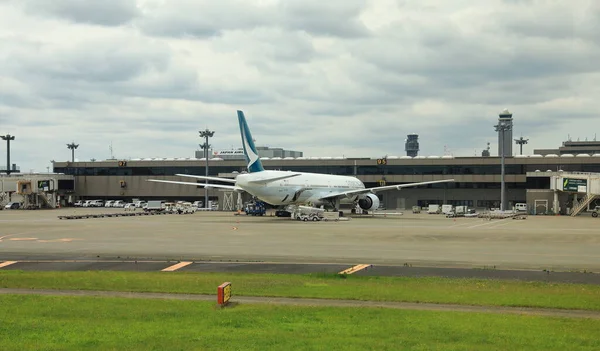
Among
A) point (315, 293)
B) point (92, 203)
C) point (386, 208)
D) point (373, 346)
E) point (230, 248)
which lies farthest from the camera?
point (92, 203)

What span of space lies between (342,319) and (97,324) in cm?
723

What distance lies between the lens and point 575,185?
101 m

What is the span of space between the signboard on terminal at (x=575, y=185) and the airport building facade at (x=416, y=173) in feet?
65.5

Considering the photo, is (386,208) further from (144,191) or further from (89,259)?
(89,259)

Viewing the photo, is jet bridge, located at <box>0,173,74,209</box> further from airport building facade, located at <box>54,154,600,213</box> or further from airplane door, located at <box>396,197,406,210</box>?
airplane door, located at <box>396,197,406,210</box>

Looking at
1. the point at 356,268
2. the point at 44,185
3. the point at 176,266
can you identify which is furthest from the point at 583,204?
the point at 44,185

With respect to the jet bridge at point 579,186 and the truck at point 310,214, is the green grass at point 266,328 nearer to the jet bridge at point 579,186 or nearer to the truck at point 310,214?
the truck at point 310,214

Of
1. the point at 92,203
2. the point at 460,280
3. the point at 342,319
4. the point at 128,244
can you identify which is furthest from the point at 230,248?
the point at 92,203

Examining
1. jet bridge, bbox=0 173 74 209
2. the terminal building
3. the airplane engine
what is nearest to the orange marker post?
the airplane engine

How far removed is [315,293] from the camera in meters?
25.8

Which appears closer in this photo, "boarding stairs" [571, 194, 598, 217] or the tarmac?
the tarmac

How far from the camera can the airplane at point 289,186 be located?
85.7 m

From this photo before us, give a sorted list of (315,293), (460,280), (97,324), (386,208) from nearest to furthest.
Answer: (97,324) → (315,293) → (460,280) → (386,208)

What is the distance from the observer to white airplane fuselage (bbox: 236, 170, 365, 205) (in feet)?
281
